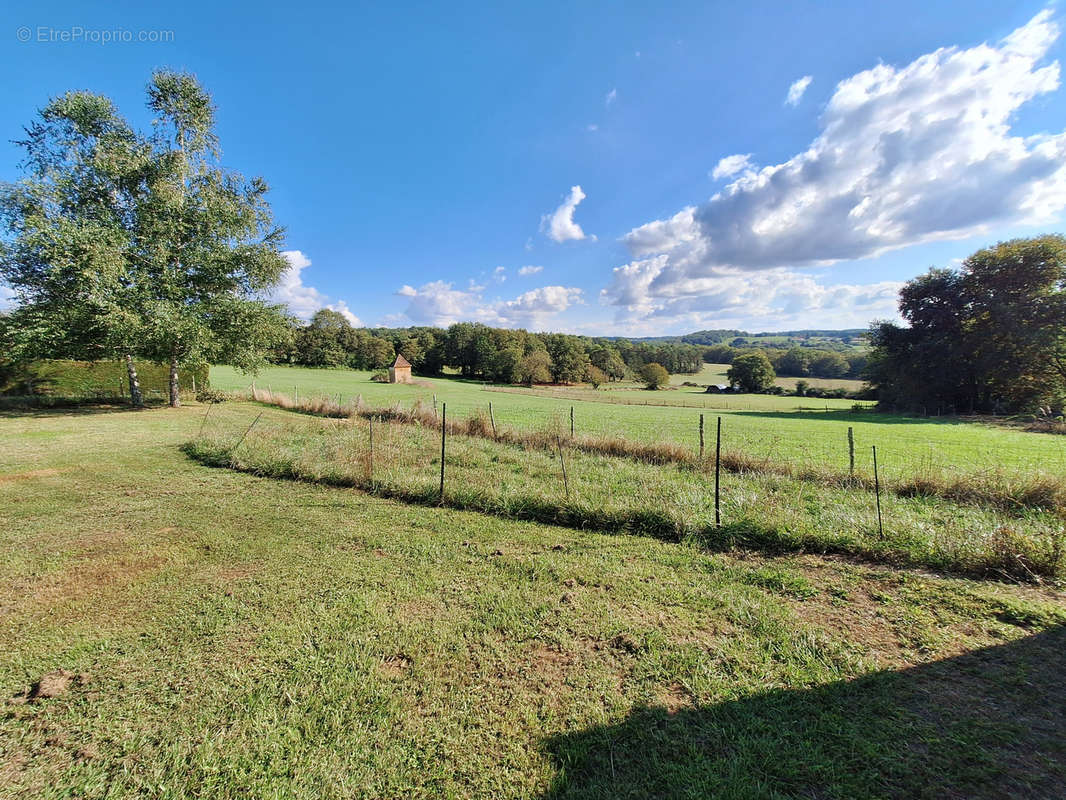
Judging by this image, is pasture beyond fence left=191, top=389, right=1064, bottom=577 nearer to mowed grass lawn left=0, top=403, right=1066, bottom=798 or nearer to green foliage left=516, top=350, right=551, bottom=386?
mowed grass lawn left=0, top=403, right=1066, bottom=798

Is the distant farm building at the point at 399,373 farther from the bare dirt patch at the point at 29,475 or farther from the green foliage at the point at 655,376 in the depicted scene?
the green foliage at the point at 655,376

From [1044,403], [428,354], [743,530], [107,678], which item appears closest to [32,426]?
[107,678]

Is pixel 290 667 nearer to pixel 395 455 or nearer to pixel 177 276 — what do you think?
pixel 395 455

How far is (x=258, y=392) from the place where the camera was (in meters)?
22.6

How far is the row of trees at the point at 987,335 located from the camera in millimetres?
27812

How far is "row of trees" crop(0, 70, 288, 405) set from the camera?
15.0 m

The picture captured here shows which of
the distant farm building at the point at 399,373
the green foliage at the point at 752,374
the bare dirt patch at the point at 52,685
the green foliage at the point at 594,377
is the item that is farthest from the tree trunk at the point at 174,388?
the green foliage at the point at 752,374

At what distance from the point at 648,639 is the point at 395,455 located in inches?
295

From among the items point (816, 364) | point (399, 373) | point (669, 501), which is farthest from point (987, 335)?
point (816, 364)

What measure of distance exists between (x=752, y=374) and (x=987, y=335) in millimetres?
42870

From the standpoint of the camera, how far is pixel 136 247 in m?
16.6

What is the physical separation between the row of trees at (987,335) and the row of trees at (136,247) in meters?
49.6

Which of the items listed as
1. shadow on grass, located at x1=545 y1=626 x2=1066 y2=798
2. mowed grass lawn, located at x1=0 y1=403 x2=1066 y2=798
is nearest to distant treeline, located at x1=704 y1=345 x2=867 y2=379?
mowed grass lawn, located at x1=0 y1=403 x2=1066 y2=798

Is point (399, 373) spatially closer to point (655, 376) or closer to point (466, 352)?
point (466, 352)
